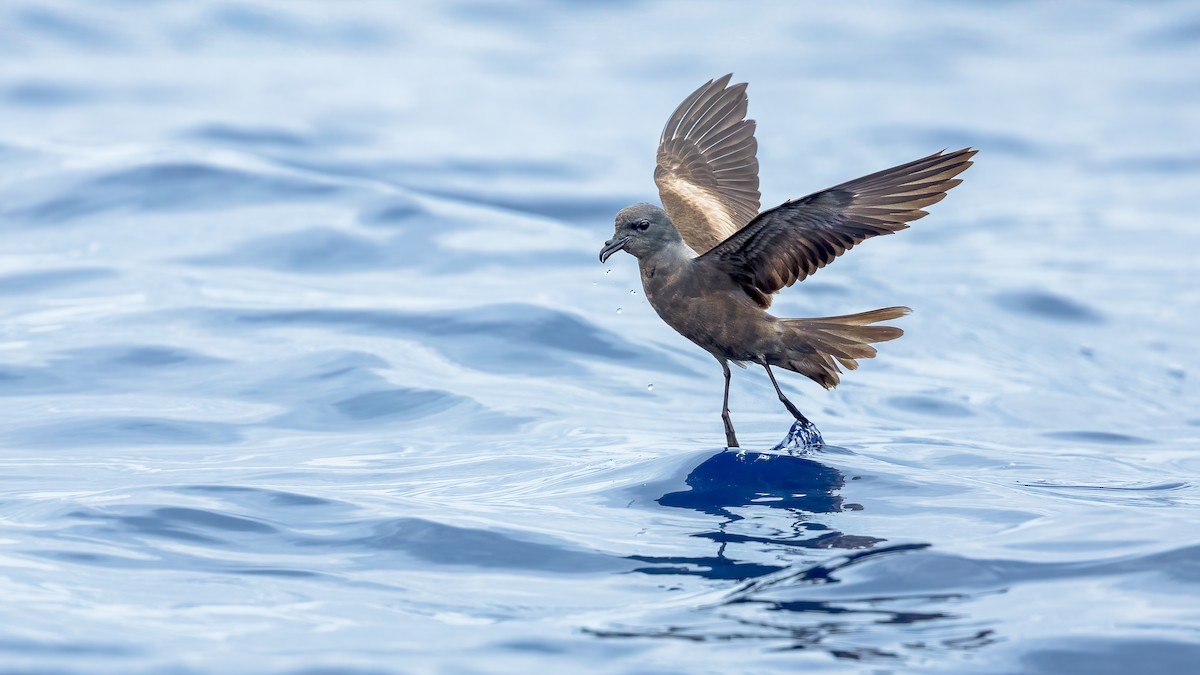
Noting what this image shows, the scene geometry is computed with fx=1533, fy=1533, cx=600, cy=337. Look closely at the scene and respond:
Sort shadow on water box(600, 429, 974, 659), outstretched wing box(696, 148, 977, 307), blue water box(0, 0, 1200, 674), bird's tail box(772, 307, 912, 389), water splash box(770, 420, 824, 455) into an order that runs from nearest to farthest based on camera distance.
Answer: shadow on water box(600, 429, 974, 659) < blue water box(0, 0, 1200, 674) < outstretched wing box(696, 148, 977, 307) < bird's tail box(772, 307, 912, 389) < water splash box(770, 420, 824, 455)

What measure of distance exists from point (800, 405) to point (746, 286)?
10.1 ft

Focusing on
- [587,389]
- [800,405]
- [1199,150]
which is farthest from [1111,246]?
[587,389]

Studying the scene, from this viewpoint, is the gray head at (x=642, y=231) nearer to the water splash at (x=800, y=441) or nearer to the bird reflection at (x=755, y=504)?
the bird reflection at (x=755, y=504)

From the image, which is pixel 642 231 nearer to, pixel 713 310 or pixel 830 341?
pixel 713 310

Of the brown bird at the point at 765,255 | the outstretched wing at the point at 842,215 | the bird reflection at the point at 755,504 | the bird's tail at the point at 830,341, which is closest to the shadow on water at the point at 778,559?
the bird reflection at the point at 755,504

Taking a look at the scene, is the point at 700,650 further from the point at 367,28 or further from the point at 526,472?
the point at 367,28

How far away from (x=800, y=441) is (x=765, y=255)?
122 centimetres

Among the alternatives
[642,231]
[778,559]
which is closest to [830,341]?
[642,231]

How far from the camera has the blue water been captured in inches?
186

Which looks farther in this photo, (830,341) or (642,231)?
(642,231)

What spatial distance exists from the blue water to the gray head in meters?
0.92

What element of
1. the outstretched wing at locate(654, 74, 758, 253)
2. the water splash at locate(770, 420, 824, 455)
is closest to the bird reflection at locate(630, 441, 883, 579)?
the water splash at locate(770, 420, 824, 455)

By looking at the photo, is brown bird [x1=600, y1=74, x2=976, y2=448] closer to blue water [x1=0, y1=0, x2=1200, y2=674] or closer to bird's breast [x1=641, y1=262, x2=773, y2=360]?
bird's breast [x1=641, y1=262, x2=773, y2=360]

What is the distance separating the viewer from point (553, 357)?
923cm
